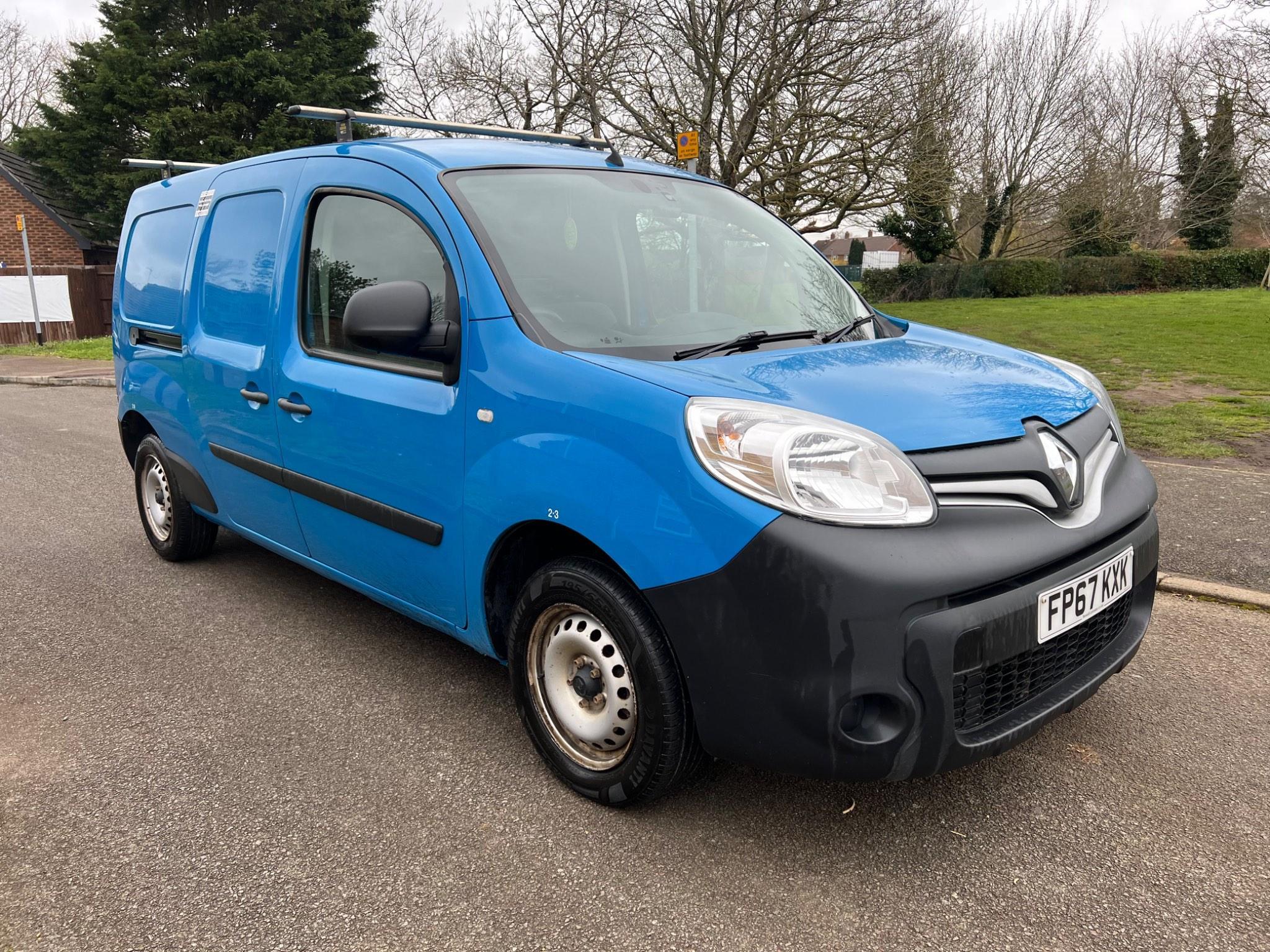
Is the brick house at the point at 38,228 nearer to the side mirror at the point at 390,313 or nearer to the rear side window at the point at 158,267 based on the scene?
the rear side window at the point at 158,267

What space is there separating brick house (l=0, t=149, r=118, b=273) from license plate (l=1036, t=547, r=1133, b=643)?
29.8 meters

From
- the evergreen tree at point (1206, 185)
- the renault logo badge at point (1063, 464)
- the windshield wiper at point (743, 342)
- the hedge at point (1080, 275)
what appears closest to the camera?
the renault logo badge at point (1063, 464)

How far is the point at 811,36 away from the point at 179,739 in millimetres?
16311

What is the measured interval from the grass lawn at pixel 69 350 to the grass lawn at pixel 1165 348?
16.8 metres

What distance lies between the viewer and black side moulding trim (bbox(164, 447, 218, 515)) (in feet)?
14.3

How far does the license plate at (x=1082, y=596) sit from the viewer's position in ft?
7.48

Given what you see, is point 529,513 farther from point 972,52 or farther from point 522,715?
point 972,52

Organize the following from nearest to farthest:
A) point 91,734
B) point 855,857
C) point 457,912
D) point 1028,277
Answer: point 457,912 → point 855,857 → point 91,734 → point 1028,277

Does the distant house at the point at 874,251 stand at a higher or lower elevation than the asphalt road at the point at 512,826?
higher

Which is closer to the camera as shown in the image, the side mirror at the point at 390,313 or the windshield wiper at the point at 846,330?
the side mirror at the point at 390,313

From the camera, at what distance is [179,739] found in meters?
3.05

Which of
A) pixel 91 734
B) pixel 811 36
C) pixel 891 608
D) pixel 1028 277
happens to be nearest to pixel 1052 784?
pixel 891 608

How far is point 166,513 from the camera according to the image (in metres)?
4.85

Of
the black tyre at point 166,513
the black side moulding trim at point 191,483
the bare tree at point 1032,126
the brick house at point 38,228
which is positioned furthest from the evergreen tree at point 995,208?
the black side moulding trim at point 191,483
